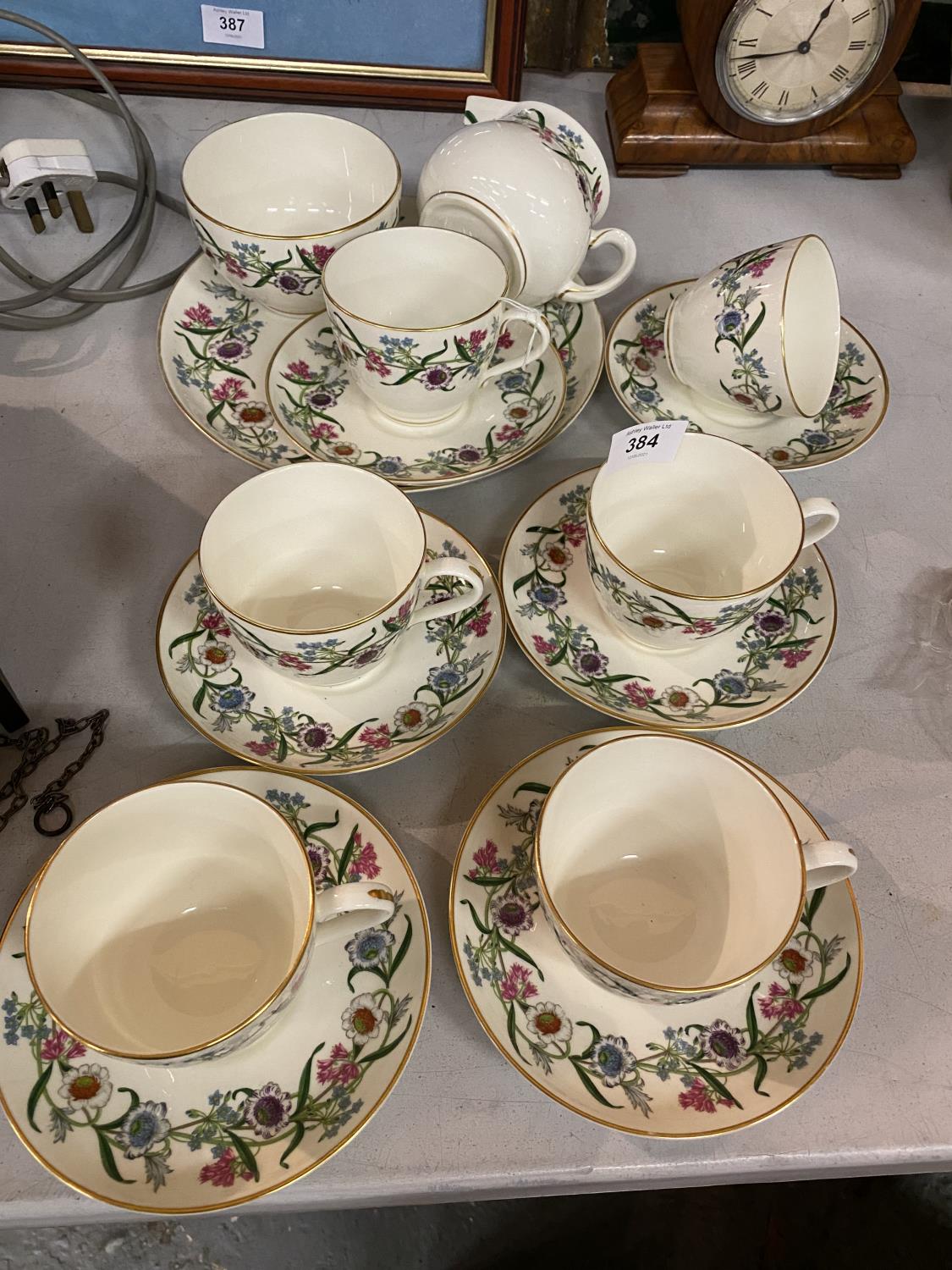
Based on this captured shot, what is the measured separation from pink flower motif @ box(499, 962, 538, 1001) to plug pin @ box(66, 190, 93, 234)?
0.78m

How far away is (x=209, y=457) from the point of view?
791 mm

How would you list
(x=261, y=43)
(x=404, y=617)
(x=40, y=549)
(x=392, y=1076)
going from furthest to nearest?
(x=261, y=43) → (x=40, y=549) → (x=404, y=617) → (x=392, y=1076)

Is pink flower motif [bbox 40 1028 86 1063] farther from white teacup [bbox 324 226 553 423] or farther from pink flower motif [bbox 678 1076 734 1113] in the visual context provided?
white teacup [bbox 324 226 553 423]

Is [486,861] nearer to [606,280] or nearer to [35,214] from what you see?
[606,280]

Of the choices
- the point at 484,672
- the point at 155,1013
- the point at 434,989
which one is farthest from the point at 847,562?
the point at 155,1013

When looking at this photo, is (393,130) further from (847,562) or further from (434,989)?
(434,989)

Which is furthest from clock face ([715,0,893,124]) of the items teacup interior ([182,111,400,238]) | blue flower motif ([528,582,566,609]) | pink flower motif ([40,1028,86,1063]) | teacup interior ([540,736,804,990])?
pink flower motif ([40,1028,86,1063])

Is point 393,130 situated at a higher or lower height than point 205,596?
higher

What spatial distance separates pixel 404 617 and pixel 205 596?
0.15m

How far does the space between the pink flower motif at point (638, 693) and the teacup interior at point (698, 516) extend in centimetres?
8

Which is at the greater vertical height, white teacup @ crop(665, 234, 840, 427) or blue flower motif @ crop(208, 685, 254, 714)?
white teacup @ crop(665, 234, 840, 427)

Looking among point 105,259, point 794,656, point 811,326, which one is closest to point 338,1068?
point 794,656

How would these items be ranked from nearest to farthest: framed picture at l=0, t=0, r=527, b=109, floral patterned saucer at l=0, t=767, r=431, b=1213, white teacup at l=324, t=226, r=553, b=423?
1. floral patterned saucer at l=0, t=767, r=431, b=1213
2. white teacup at l=324, t=226, r=553, b=423
3. framed picture at l=0, t=0, r=527, b=109

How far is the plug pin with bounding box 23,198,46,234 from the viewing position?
0.89m
